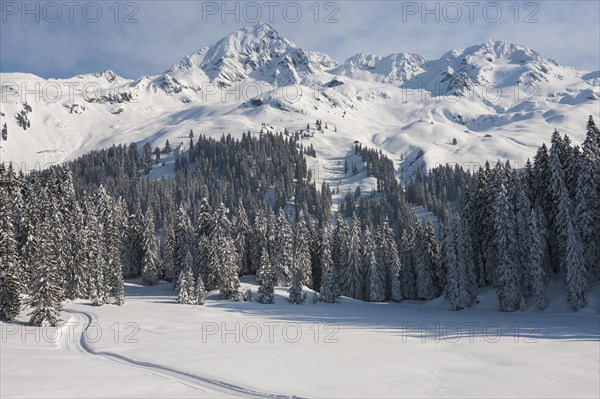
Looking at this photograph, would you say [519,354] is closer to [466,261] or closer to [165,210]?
[466,261]

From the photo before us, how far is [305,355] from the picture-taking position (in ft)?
85.5

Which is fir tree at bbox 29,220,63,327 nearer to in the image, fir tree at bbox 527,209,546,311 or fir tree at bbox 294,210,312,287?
fir tree at bbox 294,210,312,287

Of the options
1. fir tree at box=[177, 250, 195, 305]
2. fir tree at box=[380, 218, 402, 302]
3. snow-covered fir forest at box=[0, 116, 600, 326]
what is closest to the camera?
snow-covered fir forest at box=[0, 116, 600, 326]

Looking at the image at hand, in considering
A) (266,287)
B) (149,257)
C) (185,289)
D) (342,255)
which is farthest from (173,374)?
(342,255)

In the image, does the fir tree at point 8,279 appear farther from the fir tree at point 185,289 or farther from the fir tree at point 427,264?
the fir tree at point 427,264

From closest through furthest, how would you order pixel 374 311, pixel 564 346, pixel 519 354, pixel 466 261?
1. pixel 519 354
2. pixel 564 346
3. pixel 374 311
4. pixel 466 261

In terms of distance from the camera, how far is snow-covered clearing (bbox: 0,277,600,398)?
58.4 feet

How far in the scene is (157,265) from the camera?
82812mm

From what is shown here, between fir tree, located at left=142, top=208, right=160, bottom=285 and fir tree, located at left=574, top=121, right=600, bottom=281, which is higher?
fir tree, located at left=574, top=121, right=600, bottom=281

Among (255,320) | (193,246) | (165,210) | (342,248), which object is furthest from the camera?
(165,210)

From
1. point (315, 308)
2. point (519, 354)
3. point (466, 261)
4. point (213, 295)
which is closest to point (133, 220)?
point (213, 295)

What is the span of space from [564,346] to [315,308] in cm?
3298

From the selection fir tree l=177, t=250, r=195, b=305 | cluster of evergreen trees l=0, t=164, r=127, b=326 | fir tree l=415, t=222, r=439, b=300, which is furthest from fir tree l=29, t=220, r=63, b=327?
fir tree l=415, t=222, r=439, b=300

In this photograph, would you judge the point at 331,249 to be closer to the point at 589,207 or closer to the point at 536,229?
the point at 536,229
